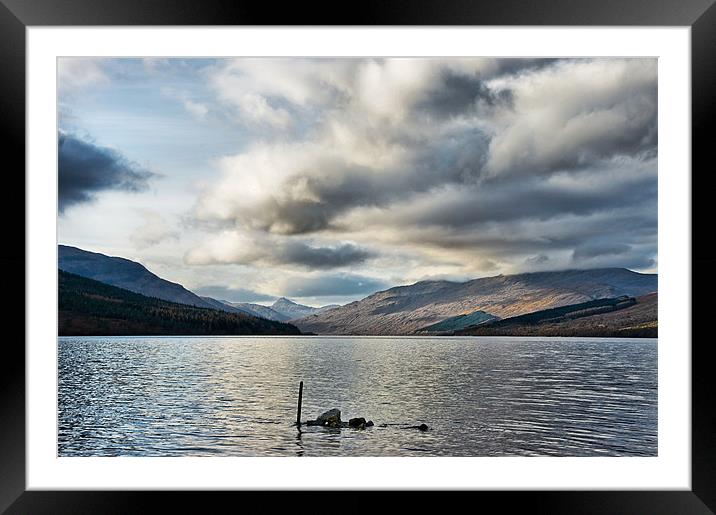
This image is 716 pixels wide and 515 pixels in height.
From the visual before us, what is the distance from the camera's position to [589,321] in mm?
51531

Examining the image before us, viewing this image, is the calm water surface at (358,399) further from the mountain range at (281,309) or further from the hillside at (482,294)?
the hillside at (482,294)

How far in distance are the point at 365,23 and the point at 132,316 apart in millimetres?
49366

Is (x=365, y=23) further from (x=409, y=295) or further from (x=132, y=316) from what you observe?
(x=132, y=316)

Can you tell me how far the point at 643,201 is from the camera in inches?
1772

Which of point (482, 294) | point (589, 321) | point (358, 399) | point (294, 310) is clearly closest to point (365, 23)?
point (358, 399)

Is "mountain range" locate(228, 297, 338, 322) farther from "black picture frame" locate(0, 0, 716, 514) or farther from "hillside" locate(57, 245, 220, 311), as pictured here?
"black picture frame" locate(0, 0, 716, 514)

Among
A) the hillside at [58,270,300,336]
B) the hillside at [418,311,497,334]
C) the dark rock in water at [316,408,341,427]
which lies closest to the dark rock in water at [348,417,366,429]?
the dark rock in water at [316,408,341,427]

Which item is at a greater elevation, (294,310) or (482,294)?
(482,294)

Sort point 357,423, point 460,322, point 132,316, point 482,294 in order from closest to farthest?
point 357,423
point 482,294
point 132,316
point 460,322

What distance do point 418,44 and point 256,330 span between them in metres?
40.6

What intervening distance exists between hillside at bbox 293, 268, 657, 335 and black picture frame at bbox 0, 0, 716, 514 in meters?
41.5

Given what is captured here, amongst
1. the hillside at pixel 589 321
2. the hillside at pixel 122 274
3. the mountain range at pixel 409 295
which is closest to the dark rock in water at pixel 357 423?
the mountain range at pixel 409 295

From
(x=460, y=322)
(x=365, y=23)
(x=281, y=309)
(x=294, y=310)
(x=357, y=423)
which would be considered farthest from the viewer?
(x=460, y=322)

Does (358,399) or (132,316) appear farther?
(132,316)
